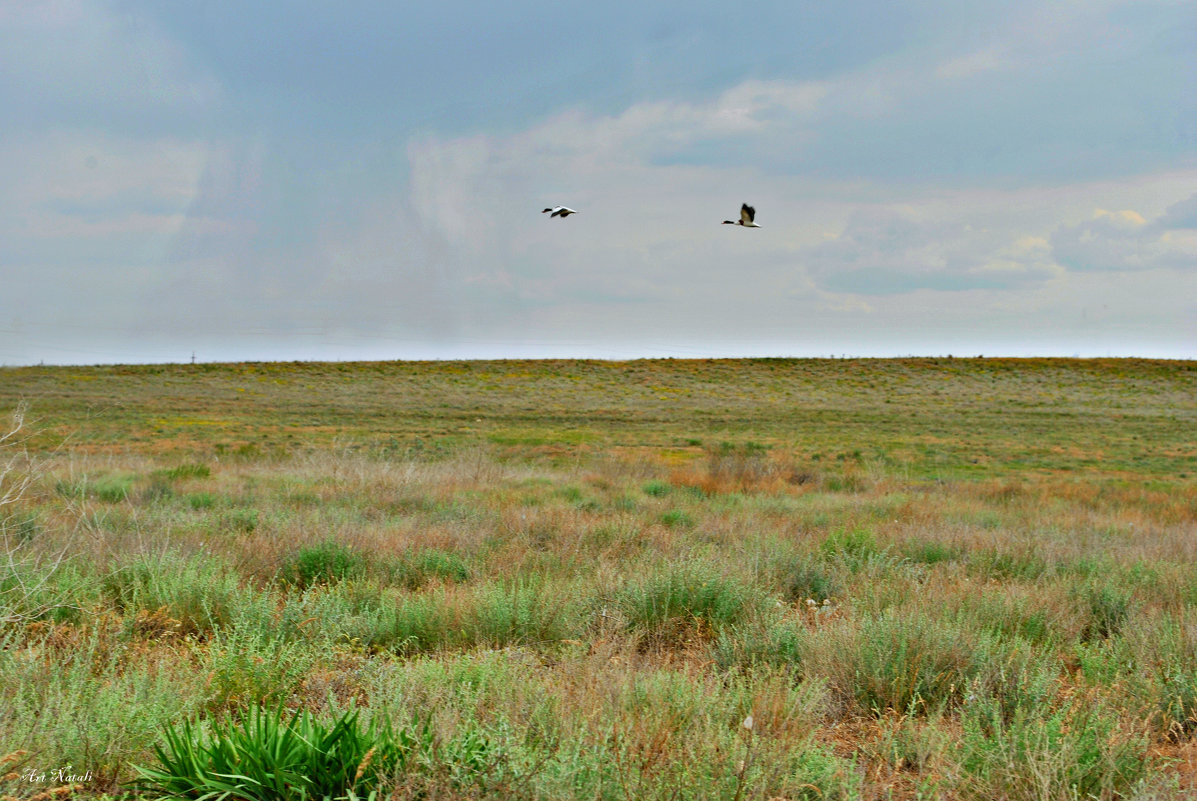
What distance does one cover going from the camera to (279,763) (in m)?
2.65

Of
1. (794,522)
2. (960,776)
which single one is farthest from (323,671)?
(794,522)

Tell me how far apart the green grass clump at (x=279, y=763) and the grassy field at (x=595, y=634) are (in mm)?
25

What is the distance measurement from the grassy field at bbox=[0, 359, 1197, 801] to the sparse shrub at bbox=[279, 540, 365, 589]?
0.09ft

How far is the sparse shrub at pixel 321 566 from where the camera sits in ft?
20.4

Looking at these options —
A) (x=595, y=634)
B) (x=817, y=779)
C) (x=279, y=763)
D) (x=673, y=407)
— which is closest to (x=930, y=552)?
(x=595, y=634)

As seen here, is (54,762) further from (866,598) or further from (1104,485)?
(1104,485)

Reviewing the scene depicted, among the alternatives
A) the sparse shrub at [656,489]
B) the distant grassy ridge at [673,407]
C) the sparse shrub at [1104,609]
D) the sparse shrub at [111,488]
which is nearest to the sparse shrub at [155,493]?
the sparse shrub at [111,488]

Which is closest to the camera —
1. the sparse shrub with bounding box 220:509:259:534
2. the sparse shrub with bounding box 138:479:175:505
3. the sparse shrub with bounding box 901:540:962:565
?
the sparse shrub with bounding box 901:540:962:565

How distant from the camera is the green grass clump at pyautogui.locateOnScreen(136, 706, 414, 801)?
2.59 meters

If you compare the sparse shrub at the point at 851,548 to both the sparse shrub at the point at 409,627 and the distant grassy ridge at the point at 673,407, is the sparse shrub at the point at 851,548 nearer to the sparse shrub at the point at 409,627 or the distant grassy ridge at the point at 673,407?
the sparse shrub at the point at 409,627

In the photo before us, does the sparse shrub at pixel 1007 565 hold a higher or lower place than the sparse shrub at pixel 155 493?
higher

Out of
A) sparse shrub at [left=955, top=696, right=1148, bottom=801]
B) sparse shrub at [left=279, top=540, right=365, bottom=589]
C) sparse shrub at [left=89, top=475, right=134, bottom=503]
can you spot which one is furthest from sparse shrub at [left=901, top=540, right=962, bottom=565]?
sparse shrub at [left=89, top=475, right=134, bottom=503]

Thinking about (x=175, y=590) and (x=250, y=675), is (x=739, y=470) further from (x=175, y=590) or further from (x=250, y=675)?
(x=250, y=675)
